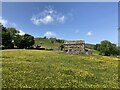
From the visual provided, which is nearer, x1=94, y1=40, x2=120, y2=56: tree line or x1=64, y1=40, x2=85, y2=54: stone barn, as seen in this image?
x1=64, y1=40, x2=85, y2=54: stone barn

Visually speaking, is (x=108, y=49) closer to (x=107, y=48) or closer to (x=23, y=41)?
(x=107, y=48)

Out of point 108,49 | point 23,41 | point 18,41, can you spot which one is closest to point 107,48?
point 108,49

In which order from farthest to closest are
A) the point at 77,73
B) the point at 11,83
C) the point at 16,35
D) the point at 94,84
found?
the point at 16,35
the point at 77,73
the point at 94,84
the point at 11,83

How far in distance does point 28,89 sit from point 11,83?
2.23m

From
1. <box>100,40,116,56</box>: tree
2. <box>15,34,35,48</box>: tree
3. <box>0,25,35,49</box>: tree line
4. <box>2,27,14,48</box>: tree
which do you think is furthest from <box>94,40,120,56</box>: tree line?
<box>2,27,14,48</box>: tree

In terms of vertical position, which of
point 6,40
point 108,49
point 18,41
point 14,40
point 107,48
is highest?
point 14,40

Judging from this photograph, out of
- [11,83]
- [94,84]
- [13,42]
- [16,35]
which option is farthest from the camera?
[16,35]

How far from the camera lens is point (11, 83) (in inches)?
867

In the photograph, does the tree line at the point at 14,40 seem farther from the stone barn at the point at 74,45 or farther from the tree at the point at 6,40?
the stone barn at the point at 74,45

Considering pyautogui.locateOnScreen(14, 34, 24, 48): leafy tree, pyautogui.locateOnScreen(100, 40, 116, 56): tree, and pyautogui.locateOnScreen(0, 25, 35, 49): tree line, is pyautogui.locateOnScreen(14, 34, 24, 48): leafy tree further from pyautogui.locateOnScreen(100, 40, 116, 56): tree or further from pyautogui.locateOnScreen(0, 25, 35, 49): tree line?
pyautogui.locateOnScreen(100, 40, 116, 56): tree

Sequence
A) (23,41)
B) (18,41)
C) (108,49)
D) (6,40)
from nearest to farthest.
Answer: (6,40) < (18,41) < (23,41) < (108,49)

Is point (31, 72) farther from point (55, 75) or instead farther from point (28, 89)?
point (28, 89)

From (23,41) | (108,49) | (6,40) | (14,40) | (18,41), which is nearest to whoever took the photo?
(6,40)

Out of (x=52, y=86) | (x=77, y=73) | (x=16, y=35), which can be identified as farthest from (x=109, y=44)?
(x=52, y=86)
